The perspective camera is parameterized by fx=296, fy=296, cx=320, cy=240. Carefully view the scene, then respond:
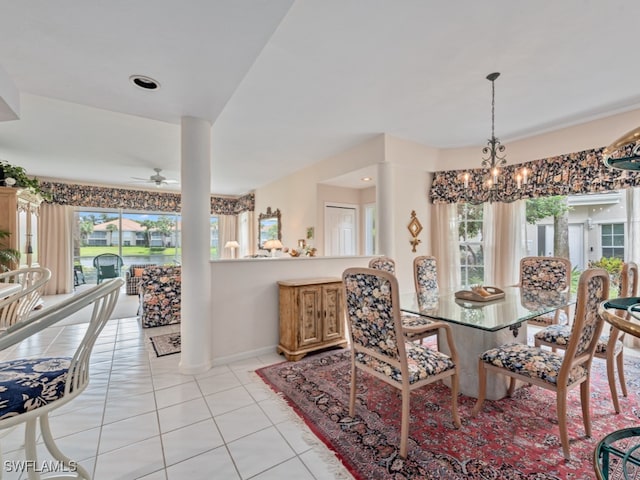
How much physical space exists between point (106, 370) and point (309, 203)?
155 inches

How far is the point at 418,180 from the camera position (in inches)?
178

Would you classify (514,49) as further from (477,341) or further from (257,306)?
(257,306)

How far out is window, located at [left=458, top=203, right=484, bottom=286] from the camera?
4.57m

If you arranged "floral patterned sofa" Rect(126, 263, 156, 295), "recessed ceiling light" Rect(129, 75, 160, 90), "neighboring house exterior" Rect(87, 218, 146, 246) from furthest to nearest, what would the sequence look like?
"neighboring house exterior" Rect(87, 218, 146, 246)
"floral patterned sofa" Rect(126, 263, 156, 295)
"recessed ceiling light" Rect(129, 75, 160, 90)

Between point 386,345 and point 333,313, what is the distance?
1.57 meters

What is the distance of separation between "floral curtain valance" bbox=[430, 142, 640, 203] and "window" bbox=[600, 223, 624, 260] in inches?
24.2

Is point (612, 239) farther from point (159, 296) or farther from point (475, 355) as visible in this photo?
point (159, 296)

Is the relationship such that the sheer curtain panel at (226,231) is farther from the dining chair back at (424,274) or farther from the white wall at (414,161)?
the dining chair back at (424,274)

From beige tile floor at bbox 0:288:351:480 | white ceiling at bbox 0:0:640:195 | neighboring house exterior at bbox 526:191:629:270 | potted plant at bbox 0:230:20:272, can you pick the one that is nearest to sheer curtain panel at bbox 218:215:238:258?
potted plant at bbox 0:230:20:272

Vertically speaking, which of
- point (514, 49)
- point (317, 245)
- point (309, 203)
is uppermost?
point (514, 49)

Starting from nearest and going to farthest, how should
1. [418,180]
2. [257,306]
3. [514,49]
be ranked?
[514,49] < [257,306] < [418,180]

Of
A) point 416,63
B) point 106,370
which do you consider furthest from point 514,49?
point 106,370

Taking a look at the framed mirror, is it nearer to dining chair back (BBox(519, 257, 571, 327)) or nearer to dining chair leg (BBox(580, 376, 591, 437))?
dining chair back (BBox(519, 257, 571, 327))

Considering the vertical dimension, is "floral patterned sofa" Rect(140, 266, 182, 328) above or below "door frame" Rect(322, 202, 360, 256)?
below
